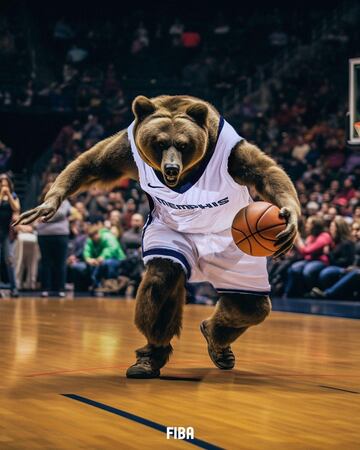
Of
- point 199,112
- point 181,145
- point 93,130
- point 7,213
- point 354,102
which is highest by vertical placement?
point 93,130

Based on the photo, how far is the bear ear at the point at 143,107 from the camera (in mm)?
6375

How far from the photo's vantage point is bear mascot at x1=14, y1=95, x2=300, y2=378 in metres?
6.26

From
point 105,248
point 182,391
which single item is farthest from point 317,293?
point 182,391

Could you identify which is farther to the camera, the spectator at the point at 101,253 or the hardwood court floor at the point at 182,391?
the spectator at the point at 101,253

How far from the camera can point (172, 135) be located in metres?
6.23

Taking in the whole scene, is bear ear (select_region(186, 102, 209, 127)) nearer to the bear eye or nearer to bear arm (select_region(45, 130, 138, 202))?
the bear eye

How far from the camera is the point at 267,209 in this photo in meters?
6.12

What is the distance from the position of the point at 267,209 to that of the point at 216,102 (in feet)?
60.0

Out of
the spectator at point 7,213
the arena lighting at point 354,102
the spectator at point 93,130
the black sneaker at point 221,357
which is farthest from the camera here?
the spectator at point 93,130

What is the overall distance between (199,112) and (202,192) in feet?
1.63

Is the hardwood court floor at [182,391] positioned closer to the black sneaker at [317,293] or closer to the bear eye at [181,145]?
the bear eye at [181,145]

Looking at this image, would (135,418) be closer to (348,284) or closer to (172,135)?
(172,135)

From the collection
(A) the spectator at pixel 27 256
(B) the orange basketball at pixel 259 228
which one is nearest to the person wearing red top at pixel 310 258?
(A) the spectator at pixel 27 256

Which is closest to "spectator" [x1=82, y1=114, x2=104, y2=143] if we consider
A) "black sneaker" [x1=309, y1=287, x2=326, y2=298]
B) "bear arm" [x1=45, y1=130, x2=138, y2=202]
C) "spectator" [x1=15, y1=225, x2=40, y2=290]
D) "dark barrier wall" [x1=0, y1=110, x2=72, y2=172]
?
"dark barrier wall" [x1=0, y1=110, x2=72, y2=172]
